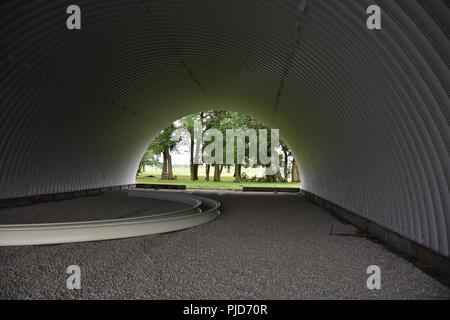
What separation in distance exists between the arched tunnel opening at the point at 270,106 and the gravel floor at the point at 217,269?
0.04m

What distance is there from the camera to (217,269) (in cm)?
650

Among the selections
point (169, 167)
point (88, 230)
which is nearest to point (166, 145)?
point (169, 167)

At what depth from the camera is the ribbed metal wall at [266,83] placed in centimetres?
603

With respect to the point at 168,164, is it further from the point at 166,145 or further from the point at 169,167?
the point at 166,145

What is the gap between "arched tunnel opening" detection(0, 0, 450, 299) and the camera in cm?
571

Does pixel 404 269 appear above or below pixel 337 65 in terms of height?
below

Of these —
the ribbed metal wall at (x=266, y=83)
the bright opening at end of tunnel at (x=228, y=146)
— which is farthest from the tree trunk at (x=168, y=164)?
the ribbed metal wall at (x=266, y=83)

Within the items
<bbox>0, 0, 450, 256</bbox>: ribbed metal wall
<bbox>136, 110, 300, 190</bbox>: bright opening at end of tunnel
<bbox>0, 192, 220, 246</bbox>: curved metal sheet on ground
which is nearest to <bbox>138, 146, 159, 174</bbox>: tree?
<bbox>136, 110, 300, 190</bbox>: bright opening at end of tunnel

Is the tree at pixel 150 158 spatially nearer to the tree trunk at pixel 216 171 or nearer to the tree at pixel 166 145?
the tree at pixel 166 145

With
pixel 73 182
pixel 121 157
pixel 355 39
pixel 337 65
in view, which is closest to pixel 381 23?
pixel 355 39

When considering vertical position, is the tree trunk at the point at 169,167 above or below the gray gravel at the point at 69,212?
above

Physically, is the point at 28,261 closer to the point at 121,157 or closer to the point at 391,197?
the point at 391,197

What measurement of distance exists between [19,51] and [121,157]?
43.3 ft

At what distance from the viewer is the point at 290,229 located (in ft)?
35.7
